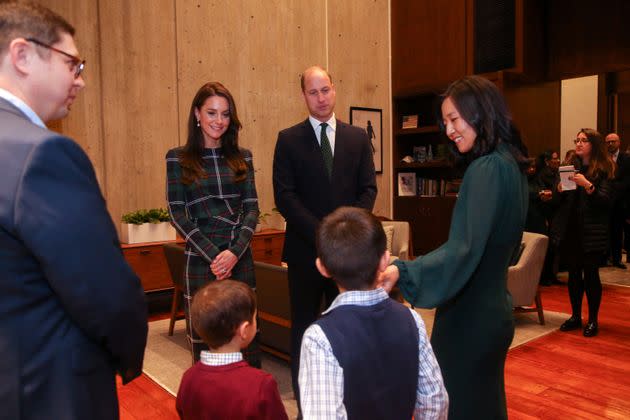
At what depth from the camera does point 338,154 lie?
2705 mm

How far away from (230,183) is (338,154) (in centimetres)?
56

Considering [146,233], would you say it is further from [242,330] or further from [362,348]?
[362,348]

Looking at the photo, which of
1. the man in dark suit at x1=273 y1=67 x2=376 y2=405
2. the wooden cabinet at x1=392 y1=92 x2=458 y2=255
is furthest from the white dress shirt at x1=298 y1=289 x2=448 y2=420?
the wooden cabinet at x1=392 y1=92 x2=458 y2=255

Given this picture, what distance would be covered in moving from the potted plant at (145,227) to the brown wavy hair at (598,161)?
3727 millimetres

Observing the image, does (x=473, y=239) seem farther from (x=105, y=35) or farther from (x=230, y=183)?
(x=105, y=35)

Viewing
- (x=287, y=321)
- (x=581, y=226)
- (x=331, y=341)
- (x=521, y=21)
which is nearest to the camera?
(x=331, y=341)

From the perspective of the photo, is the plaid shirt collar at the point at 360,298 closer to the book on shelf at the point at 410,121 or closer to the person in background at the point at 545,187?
the person in background at the point at 545,187

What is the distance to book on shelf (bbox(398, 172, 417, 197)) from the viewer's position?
7.61m

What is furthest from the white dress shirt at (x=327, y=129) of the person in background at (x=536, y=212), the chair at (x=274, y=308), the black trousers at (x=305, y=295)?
the person in background at (x=536, y=212)

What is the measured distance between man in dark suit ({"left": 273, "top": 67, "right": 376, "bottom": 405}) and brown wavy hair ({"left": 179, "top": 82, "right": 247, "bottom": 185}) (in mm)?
251

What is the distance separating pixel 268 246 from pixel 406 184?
2669mm

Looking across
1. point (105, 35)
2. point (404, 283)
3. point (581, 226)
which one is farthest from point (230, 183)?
point (105, 35)

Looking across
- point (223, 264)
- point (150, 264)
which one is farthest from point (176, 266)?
point (223, 264)

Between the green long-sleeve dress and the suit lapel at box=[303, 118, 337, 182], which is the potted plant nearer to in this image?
the suit lapel at box=[303, 118, 337, 182]
